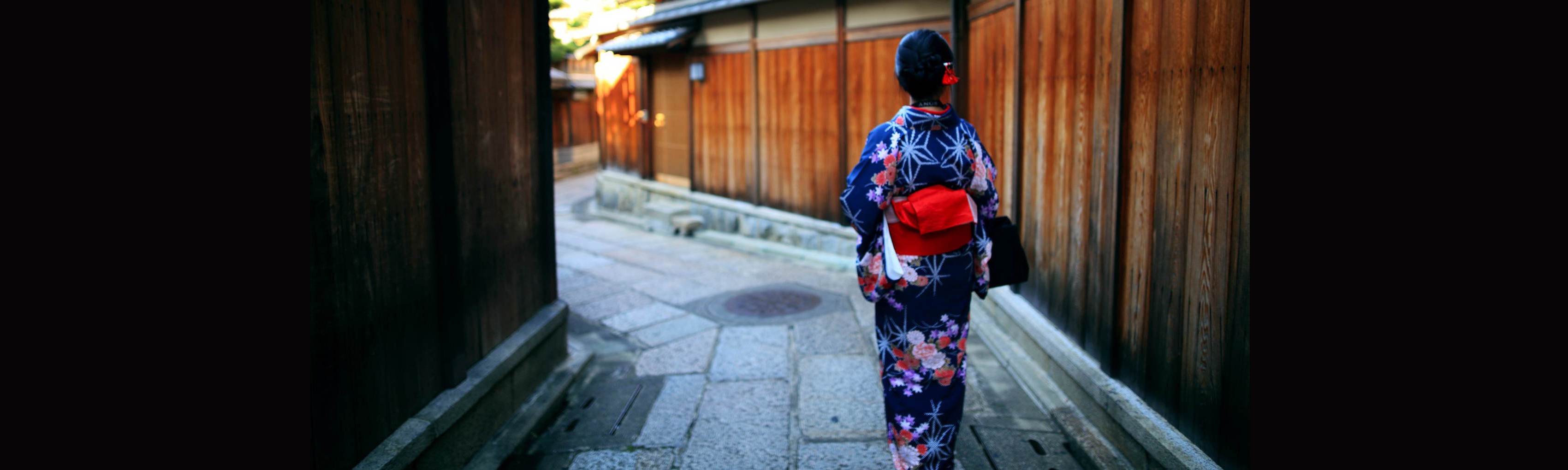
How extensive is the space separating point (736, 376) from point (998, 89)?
2792mm

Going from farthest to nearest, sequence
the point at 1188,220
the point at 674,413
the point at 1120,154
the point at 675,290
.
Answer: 1. the point at 675,290
2. the point at 674,413
3. the point at 1120,154
4. the point at 1188,220

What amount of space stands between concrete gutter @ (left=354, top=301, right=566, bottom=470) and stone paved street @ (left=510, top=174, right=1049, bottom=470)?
0.43 metres

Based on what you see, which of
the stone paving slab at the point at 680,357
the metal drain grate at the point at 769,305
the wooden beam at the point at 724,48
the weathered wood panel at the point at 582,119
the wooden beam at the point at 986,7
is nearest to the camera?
the stone paving slab at the point at 680,357

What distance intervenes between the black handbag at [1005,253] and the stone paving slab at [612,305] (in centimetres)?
435

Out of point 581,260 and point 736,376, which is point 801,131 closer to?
point 581,260

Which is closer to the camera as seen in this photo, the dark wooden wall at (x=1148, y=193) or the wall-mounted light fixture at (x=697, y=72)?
the dark wooden wall at (x=1148, y=193)

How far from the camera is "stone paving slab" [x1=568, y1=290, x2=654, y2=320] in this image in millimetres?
7914

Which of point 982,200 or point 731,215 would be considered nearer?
point 982,200

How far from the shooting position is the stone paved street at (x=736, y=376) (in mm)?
4652

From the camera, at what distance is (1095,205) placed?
464cm

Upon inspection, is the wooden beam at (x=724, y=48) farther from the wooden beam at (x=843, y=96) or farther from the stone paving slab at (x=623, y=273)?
the stone paving slab at (x=623, y=273)

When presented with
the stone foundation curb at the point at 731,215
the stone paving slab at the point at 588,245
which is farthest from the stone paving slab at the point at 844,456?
the stone paving slab at the point at 588,245

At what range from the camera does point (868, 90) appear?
9.98 metres

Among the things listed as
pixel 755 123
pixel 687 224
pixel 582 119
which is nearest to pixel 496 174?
pixel 755 123
